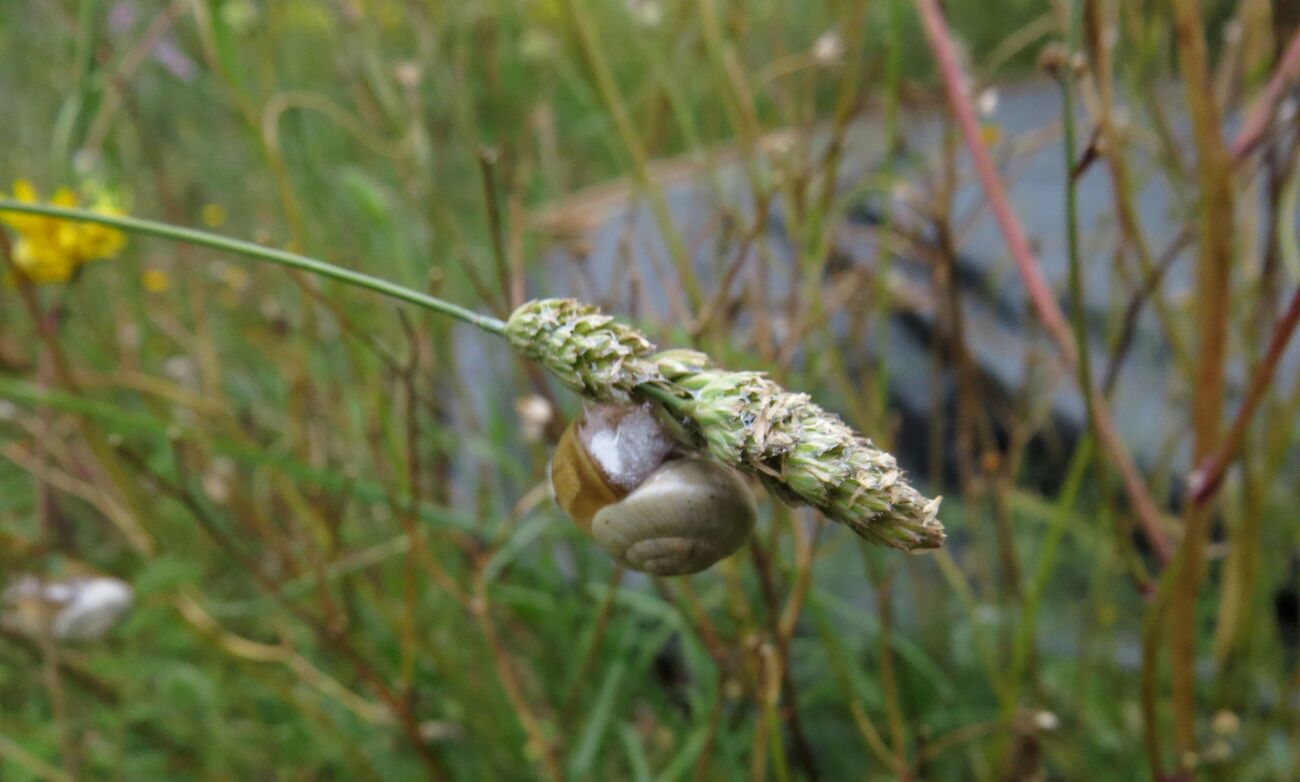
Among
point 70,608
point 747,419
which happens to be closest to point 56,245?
point 70,608

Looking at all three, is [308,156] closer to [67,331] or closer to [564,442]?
[67,331]

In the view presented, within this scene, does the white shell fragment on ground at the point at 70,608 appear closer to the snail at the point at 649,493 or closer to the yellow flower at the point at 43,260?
the yellow flower at the point at 43,260

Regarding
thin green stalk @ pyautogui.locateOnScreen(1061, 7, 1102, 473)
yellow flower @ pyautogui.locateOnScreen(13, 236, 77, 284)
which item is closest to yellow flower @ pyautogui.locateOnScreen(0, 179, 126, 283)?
yellow flower @ pyautogui.locateOnScreen(13, 236, 77, 284)

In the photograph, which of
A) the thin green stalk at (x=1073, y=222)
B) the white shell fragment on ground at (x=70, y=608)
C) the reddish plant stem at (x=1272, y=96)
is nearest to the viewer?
the thin green stalk at (x=1073, y=222)

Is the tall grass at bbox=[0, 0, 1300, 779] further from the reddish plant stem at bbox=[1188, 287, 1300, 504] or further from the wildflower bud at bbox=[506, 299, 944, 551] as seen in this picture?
the wildflower bud at bbox=[506, 299, 944, 551]

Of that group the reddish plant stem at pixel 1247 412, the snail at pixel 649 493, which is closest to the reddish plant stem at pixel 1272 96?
the reddish plant stem at pixel 1247 412
